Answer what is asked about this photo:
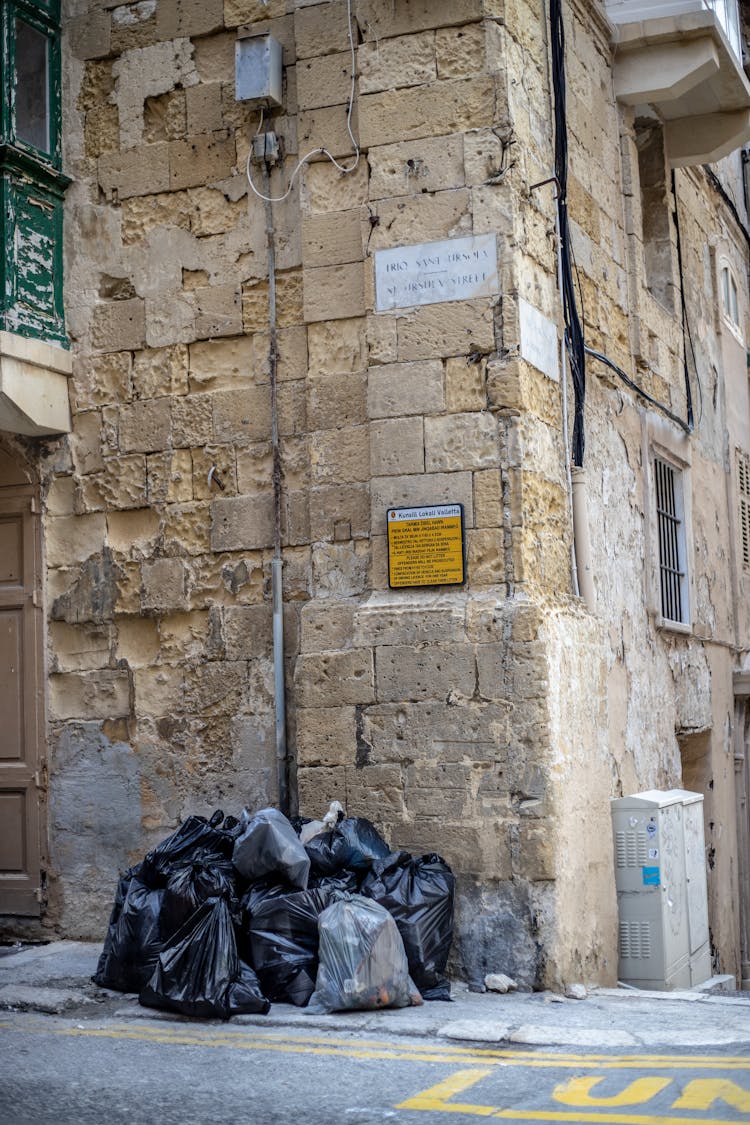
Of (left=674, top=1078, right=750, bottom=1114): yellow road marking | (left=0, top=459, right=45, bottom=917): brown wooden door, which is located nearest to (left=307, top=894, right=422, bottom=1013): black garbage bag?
(left=674, top=1078, right=750, bottom=1114): yellow road marking

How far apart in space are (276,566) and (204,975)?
2.28m

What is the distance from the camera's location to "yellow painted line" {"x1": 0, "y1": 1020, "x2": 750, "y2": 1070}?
16.1 feet

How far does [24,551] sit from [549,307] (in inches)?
128

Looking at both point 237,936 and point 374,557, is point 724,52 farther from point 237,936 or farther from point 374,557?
point 237,936

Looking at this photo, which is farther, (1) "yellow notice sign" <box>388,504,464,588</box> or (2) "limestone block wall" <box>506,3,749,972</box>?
(2) "limestone block wall" <box>506,3,749,972</box>

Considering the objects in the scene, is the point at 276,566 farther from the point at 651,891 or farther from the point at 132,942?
the point at 651,891

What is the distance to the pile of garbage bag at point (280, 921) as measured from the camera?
5809 mm

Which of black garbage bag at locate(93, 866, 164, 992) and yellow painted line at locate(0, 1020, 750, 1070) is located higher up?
black garbage bag at locate(93, 866, 164, 992)

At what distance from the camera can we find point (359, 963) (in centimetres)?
578

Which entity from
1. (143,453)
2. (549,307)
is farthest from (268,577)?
(549,307)

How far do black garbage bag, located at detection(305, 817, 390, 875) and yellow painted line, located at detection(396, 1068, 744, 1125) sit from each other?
5.52 feet

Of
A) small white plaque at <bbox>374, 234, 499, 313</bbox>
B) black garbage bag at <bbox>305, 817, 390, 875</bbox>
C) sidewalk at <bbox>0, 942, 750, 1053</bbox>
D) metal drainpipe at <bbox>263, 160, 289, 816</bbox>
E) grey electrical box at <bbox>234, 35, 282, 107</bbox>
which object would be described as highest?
grey electrical box at <bbox>234, 35, 282, 107</bbox>

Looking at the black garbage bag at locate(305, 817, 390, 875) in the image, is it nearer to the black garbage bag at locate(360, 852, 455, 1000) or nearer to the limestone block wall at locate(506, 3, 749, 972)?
the black garbage bag at locate(360, 852, 455, 1000)

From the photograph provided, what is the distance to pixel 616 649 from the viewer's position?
8.25m
